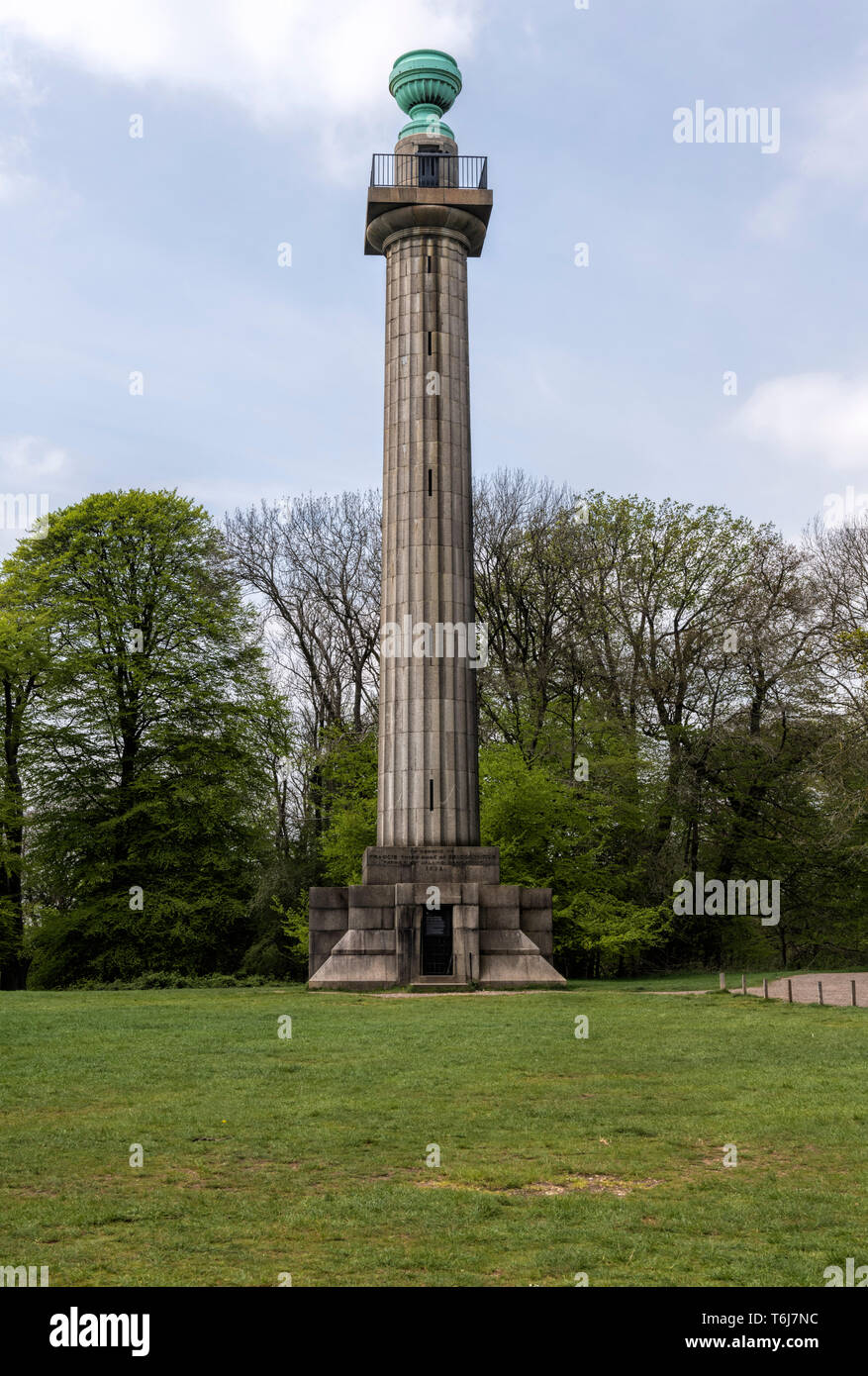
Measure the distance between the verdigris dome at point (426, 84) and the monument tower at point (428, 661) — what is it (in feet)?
3.22

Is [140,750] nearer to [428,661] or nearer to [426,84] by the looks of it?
[428,661]

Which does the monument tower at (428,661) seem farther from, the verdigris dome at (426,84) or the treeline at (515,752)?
the treeline at (515,752)

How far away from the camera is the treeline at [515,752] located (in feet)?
130

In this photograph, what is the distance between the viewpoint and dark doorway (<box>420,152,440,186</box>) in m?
36.4

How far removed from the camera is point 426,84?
38125 millimetres

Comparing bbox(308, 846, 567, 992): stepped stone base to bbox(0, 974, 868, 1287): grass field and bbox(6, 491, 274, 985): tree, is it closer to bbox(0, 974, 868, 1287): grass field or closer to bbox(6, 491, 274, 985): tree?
bbox(6, 491, 274, 985): tree

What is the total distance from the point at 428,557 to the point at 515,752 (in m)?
9.99

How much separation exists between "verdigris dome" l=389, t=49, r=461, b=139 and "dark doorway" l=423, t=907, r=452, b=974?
23968 millimetres

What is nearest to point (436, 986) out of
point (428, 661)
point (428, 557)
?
point (428, 661)

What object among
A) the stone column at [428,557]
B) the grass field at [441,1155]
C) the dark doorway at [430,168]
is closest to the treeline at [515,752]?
the stone column at [428,557]

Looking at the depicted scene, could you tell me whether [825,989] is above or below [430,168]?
below

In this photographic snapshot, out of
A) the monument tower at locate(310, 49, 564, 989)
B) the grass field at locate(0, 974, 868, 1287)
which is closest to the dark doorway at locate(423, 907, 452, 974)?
the monument tower at locate(310, 49, 564, 989)

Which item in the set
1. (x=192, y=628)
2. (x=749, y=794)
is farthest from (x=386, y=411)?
Answer: (x=749, y=794)

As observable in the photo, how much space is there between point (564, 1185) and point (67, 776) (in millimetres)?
35095
